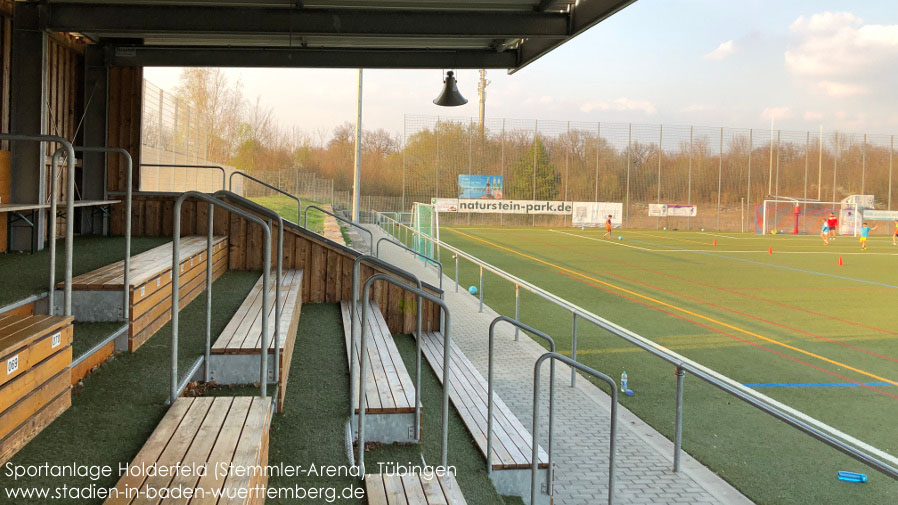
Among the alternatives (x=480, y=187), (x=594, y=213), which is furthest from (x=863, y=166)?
(x=480, y=187)

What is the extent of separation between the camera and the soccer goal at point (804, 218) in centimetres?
5228

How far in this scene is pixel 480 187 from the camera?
5297 centimetres

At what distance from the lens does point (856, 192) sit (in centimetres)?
6091

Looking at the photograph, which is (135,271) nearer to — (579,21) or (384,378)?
(384,378)

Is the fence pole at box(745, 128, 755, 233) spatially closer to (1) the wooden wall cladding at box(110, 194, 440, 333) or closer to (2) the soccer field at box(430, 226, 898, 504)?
(2) the soccer field at box(430, 226, 898, 504)

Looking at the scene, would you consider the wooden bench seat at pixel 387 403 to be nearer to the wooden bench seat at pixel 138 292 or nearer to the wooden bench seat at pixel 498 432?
the wooden bench seat at pixel 498 432

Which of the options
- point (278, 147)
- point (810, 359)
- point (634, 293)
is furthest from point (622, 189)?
point (810, 359)

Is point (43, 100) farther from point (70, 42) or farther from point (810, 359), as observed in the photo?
point (810, 359)

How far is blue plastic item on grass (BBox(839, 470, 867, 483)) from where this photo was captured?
212 inches

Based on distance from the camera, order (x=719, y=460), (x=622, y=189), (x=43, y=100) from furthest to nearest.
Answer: (x=622, y=189) < (x=43, y=100) < (x=719, y=460)

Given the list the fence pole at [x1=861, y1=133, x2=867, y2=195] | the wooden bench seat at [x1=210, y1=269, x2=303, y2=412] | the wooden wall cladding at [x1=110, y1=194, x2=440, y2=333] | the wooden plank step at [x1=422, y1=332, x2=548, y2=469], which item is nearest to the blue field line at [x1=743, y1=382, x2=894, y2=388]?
the wooden plank step at [x1=422, y1=332, x2=548, y2=469]

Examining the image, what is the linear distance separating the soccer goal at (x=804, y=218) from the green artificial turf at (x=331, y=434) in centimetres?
5178

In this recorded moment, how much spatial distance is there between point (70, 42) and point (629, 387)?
877 centimetres

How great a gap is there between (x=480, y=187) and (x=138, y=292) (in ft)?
160
